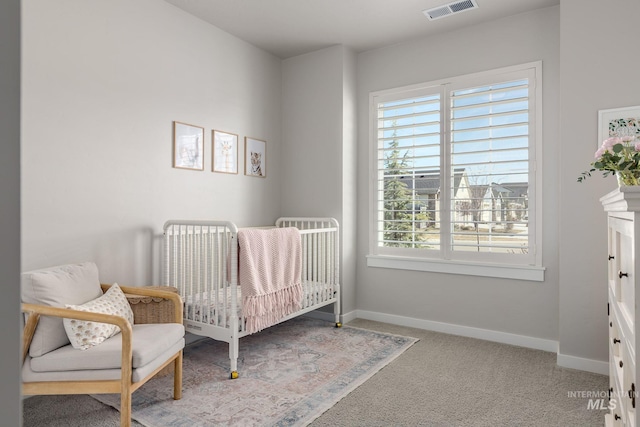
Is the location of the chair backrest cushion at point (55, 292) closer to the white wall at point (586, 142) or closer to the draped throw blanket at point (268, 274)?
the draped throw blanket at point (268, 274)

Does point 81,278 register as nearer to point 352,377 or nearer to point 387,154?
point 352,377

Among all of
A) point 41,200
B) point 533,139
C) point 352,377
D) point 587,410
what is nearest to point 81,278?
point 41,200

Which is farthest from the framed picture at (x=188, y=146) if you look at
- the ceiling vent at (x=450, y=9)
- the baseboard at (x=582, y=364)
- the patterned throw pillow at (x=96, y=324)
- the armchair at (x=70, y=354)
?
the baseboard at (x=582, y=364)

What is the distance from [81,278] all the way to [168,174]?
1.07m

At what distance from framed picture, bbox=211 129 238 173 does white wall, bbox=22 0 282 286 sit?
0.06 m

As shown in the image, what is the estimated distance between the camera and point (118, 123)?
2.64 meters

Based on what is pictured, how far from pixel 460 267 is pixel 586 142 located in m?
1.35

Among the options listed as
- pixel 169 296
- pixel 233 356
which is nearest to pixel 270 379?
pixel 233 356

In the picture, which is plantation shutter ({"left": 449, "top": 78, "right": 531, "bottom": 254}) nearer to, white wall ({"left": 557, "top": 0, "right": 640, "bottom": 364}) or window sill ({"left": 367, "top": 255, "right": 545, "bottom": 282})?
window sill ({"left": 367, "top": 255, "right": 545, "bottom": 282})

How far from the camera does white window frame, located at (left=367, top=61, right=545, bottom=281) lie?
10.1 ft

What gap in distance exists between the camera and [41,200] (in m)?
2.23

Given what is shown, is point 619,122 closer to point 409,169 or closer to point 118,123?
point 409,169

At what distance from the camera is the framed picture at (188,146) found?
3.03 meters

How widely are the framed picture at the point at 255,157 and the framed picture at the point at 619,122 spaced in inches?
108
